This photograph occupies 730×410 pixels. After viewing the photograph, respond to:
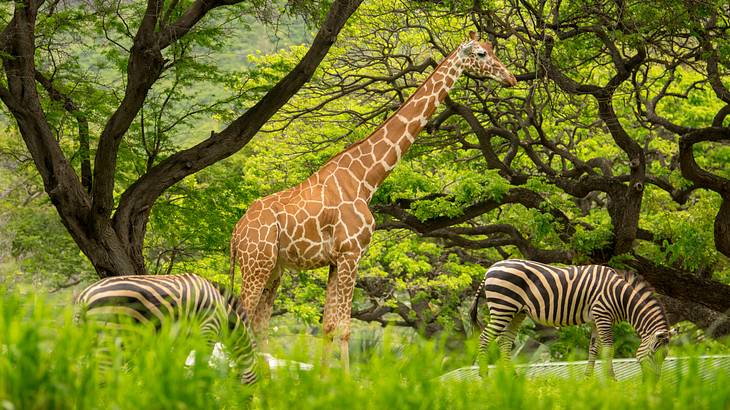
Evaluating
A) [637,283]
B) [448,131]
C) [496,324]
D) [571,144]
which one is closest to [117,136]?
[496,324]

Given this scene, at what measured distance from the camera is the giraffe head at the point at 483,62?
10.5 metres

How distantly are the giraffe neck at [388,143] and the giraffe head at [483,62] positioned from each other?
0.32 feet

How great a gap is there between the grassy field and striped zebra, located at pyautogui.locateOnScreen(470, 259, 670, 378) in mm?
5226

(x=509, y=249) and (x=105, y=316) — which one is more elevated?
(x=509, y=249)

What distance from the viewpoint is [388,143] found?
10.0 m

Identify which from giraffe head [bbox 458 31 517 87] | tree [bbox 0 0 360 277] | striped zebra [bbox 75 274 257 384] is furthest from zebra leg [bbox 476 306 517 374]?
tree [bbox 0 0 360 277]

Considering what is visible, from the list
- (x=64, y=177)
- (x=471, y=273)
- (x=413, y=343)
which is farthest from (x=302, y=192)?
(x=471, y=273)

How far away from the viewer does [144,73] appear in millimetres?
11328

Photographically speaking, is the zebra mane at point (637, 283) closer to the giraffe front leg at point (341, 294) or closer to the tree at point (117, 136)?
the giraffe front leg at point (341, 294)

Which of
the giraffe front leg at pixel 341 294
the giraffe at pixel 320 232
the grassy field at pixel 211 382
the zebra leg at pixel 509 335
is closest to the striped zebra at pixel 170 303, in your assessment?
the grassy field at pixel 211 382

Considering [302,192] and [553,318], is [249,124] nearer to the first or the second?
[302,192]

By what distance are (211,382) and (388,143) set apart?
21.5 feet

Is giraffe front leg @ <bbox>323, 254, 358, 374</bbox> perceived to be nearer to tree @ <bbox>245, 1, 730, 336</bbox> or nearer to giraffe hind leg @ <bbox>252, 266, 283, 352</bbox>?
giraffe hind leg @ <bbox>252, 266, 283, 352</bbox>

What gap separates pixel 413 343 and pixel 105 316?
2.30 meters
